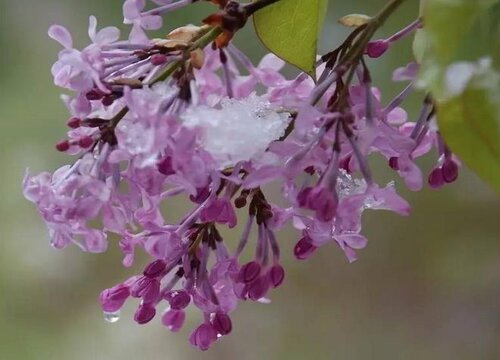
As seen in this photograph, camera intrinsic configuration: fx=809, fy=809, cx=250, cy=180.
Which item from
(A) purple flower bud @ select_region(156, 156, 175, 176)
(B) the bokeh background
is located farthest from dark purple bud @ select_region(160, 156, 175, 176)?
(B) the bokeh background

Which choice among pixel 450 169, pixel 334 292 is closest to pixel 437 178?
pixel 450 169

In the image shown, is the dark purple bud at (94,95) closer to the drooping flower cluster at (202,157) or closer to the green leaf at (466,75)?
the drooping flower cluster at (202,157)

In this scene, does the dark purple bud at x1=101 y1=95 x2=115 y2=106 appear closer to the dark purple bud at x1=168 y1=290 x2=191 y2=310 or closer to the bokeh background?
the dark purple bud at x1=168 y1=290 x2=191 y2=310

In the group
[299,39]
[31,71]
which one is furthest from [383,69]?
[299,39]

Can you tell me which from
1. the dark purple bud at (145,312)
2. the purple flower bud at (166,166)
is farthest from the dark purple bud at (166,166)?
the dark purple bud at (145,312)

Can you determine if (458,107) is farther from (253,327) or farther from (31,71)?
(31,71)

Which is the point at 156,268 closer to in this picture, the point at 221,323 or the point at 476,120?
the point at 221,323
